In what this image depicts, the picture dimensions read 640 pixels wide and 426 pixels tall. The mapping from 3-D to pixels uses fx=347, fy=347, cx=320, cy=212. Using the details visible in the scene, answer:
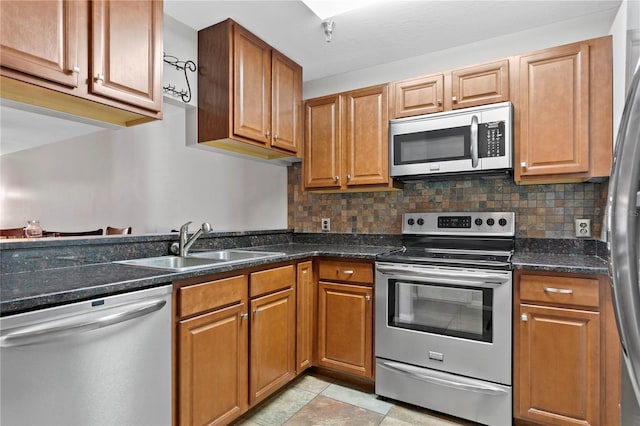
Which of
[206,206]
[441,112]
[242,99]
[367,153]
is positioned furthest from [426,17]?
[206,206]

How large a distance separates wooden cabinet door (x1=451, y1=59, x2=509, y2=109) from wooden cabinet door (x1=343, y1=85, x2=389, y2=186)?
0.48 m

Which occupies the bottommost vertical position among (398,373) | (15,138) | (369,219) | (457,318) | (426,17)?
(398,373)

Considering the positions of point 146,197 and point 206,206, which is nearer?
point 146,197

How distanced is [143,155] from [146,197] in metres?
0.33

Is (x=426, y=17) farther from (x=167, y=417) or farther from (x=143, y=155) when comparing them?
(x=167, y=417)

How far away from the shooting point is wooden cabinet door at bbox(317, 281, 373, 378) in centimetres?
227

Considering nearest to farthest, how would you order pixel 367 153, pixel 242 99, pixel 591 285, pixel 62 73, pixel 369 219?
pixel 62 73 → pixel 591 285 → pixel 242 99 → pixel 367 153 → pixel 369 219

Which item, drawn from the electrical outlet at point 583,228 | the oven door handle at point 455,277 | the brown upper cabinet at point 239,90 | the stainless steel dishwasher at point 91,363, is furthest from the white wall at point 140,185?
the electrical outlet at point 583,228

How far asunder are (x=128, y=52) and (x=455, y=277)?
2.03 meters

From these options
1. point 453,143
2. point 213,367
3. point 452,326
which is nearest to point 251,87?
point 453,143

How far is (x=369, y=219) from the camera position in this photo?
→ 2.86 meters

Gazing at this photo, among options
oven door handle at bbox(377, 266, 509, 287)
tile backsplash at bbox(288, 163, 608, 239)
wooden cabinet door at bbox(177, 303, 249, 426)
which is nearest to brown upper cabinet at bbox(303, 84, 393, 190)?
tile backsplash at bbox(288, 163, 608, 239)

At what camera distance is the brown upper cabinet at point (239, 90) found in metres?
2.21

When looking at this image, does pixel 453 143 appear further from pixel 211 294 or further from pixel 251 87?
pixel 211 294
